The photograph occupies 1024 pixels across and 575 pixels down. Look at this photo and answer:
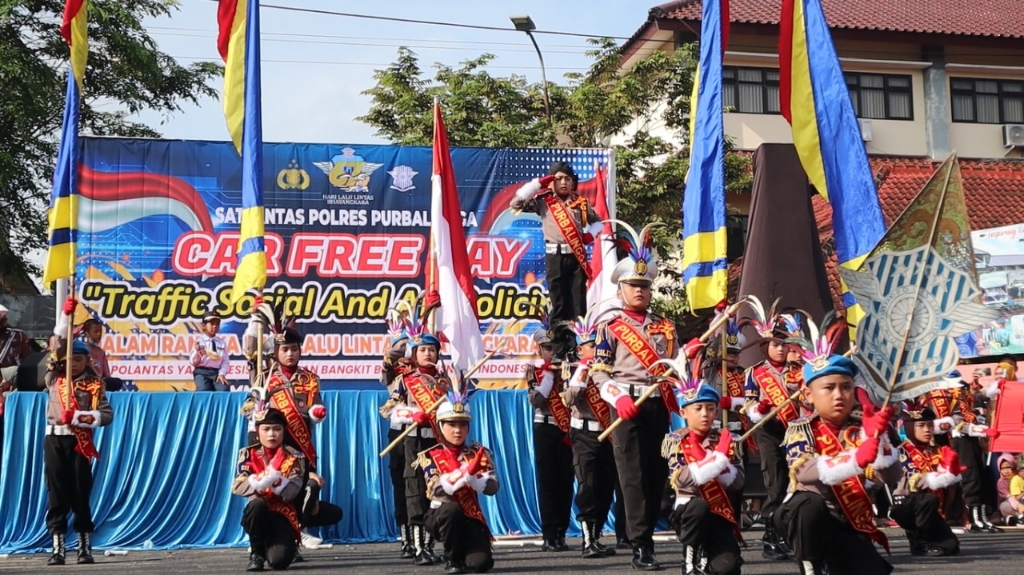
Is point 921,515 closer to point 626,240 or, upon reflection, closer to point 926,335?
point 626,240

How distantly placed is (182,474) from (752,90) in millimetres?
21069

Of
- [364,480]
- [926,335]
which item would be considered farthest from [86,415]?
[926,335]

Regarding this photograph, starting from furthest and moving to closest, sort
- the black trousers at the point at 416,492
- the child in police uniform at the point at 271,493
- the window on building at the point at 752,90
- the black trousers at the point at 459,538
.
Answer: the window on building at the point at 752,90
the black trousers at the point at 416,492
the child in police uniform at the point at 271,493
the black trousers at the point at 459,538

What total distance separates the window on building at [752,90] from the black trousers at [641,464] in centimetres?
2263

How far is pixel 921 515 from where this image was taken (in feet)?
32.5

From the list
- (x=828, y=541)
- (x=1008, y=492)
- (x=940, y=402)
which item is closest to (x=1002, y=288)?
(x=1008, y=492)

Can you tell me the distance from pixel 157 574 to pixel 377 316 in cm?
713

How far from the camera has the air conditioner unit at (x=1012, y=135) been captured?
3278cm

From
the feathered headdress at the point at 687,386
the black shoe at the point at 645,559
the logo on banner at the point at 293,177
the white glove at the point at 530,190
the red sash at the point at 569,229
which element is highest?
the logo on banner at the point at 293,177

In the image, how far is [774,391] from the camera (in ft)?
32.3

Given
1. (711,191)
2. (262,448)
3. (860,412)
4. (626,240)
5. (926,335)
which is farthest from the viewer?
(711,191)

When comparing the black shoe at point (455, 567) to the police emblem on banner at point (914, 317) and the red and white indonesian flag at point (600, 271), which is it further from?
the police emblem on banner at point (914, 317)

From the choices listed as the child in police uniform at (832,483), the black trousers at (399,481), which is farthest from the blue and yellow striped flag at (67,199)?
the child in police uniform at (832,483)

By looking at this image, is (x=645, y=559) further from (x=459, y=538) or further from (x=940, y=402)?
(x=940, y=402)
